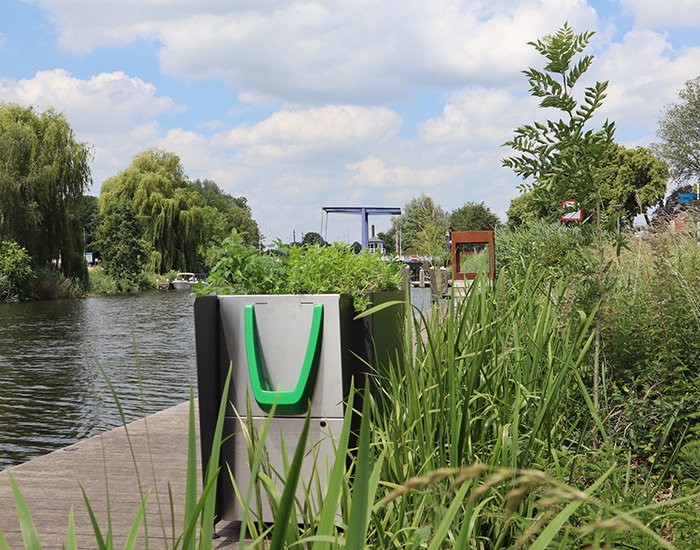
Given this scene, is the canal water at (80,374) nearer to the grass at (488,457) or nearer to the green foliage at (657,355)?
the grass at (488,457)

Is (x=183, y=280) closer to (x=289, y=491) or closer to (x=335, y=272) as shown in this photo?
(x=335, y=272)

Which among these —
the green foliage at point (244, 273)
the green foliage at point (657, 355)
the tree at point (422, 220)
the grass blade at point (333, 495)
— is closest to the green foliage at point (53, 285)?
the green foliage at point (244, 273)

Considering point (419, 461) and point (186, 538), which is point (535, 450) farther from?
point (186, 538)

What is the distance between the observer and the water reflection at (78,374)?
22.6ft

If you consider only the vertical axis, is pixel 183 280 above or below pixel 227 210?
below

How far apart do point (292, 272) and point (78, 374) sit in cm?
934

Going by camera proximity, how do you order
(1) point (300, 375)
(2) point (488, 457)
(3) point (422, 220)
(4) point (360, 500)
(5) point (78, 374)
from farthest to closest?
1. (5) point (78, 374)
2. (1) point (300, 375)
3. (3) point (422, 220)
4. (2) point (488, 457)
5. (4) point (360, 500)

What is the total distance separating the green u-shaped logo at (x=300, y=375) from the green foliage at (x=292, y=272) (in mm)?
246

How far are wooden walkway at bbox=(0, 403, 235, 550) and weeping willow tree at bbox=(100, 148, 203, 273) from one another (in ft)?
131

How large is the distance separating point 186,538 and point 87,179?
33.3m

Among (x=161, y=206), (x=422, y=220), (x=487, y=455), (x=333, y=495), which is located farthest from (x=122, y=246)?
(x=333, y=495)

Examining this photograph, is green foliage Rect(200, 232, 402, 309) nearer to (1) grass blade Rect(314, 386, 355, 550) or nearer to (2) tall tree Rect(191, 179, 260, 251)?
(1) grass blade Rect(314, 386, 355, 550)

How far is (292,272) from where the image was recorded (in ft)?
10.2

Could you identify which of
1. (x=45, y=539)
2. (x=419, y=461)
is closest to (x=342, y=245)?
(x=419, y=461)
